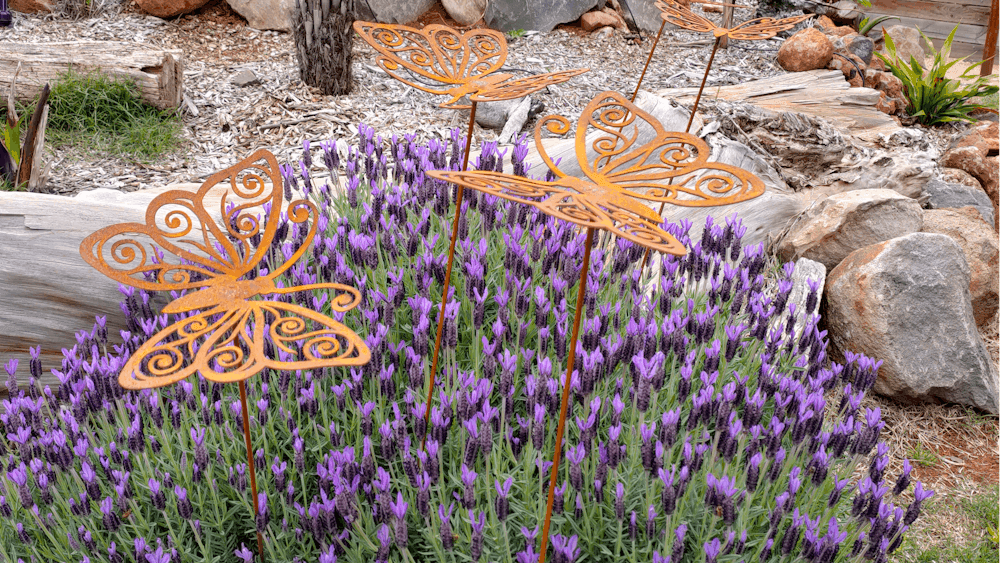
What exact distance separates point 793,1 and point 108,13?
8.47 m

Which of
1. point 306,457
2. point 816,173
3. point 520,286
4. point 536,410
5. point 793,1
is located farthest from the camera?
point 793,1

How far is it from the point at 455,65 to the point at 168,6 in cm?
702

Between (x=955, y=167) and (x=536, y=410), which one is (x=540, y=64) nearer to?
(x=955, y=167)

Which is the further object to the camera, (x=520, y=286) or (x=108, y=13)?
(x=108, y=13)

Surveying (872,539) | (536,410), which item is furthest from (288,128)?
(872,539)

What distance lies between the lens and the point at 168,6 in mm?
7773

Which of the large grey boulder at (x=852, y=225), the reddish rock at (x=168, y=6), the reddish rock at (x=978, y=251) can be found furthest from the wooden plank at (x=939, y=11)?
the reddish rock at (x=168, y=6)

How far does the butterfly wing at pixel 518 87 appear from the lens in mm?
1902

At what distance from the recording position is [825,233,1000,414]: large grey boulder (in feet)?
11.7

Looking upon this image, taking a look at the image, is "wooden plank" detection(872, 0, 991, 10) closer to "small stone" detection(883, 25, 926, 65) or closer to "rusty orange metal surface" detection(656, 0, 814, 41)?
"small stone" detection(883, 25, 926, 65)

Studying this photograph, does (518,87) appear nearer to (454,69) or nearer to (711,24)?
(454,69)

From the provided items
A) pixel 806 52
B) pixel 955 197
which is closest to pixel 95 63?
pixel 806 52

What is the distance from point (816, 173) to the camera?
5145 millimetres

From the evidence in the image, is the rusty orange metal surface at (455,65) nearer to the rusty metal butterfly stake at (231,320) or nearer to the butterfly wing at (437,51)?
the butterfly wing at (437,51)
